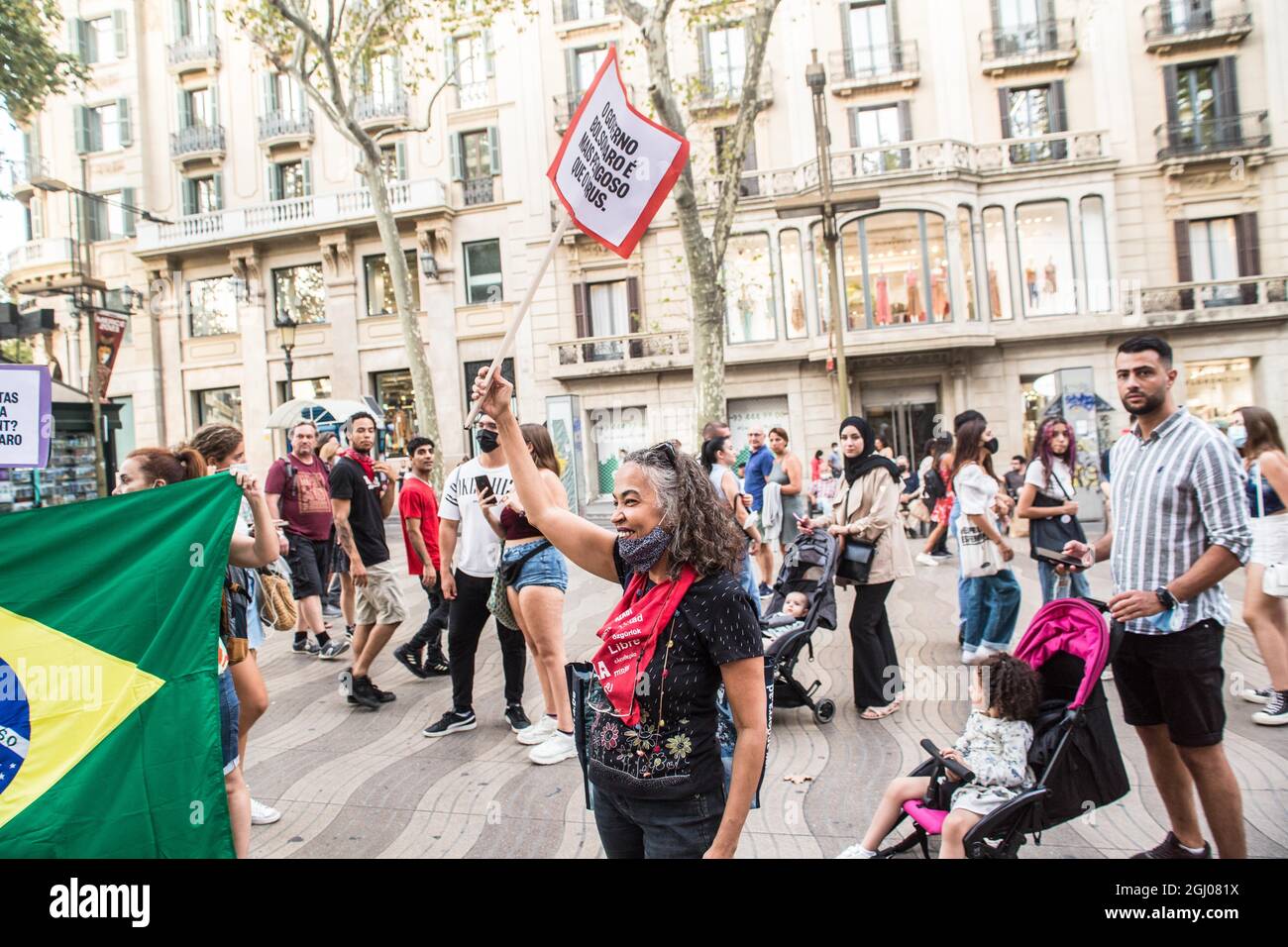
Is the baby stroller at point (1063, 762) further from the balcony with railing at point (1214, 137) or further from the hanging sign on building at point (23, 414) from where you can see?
the balcony with railing at point (1214, 137)

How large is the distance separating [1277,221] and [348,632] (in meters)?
26.2

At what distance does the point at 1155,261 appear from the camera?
892 inches

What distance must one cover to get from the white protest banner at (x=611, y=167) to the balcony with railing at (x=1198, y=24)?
26064mm

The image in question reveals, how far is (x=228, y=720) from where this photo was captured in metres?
3.14

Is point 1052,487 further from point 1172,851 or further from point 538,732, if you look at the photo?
point 538,732

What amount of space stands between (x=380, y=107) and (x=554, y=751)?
27069 mm

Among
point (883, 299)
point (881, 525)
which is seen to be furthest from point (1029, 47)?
point (881, 525)

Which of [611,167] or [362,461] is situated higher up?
[611,167]

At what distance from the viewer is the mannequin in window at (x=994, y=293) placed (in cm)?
2264

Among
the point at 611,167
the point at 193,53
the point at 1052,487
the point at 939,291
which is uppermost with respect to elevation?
the point at 193,53

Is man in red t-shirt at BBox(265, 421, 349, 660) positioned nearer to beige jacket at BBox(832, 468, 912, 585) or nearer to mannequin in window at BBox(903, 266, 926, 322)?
beige jacket at BBox(832, 468, 912, 585)

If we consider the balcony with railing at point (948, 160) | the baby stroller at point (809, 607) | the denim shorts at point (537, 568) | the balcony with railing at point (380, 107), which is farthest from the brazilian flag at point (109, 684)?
the balcony with railing at point (380, 107)

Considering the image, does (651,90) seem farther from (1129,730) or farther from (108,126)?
(108,126)

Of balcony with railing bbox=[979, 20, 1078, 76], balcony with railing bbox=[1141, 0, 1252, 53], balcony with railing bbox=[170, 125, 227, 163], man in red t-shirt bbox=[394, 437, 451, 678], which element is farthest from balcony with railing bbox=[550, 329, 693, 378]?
man in red t-shirt bbox=[394, 437, 451, 678]
